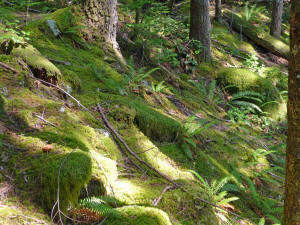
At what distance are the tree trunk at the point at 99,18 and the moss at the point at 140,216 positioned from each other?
4.18m

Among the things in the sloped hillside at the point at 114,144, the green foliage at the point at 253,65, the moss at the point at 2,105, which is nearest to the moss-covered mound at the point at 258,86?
the sloped hillside at the point at 114,144

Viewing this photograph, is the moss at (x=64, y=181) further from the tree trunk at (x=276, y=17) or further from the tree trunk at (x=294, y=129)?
the tree trunk at (x=276, y=17)

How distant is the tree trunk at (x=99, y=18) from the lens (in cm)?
545

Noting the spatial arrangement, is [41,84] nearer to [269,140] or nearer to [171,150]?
[171,150]

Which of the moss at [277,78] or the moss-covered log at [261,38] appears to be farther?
the moss-covered log at [261,38]

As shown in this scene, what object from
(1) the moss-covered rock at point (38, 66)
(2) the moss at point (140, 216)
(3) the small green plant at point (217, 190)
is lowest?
(3) the small green plant at point (217, 190)

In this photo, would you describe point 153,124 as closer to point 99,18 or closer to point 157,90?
point 157,90

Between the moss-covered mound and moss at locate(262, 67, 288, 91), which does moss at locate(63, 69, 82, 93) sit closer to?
the moss-covered mound

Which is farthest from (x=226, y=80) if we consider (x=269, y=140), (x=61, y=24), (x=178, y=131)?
(x=61, y=24)

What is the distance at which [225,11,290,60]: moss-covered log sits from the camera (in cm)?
1151

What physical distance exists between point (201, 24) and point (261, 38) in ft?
16.1

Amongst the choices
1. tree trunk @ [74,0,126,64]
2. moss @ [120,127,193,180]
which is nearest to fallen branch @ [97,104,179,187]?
moss @ [120,127,193,180]

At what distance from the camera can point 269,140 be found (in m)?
6.68

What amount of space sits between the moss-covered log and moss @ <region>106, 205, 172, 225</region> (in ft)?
37.3
